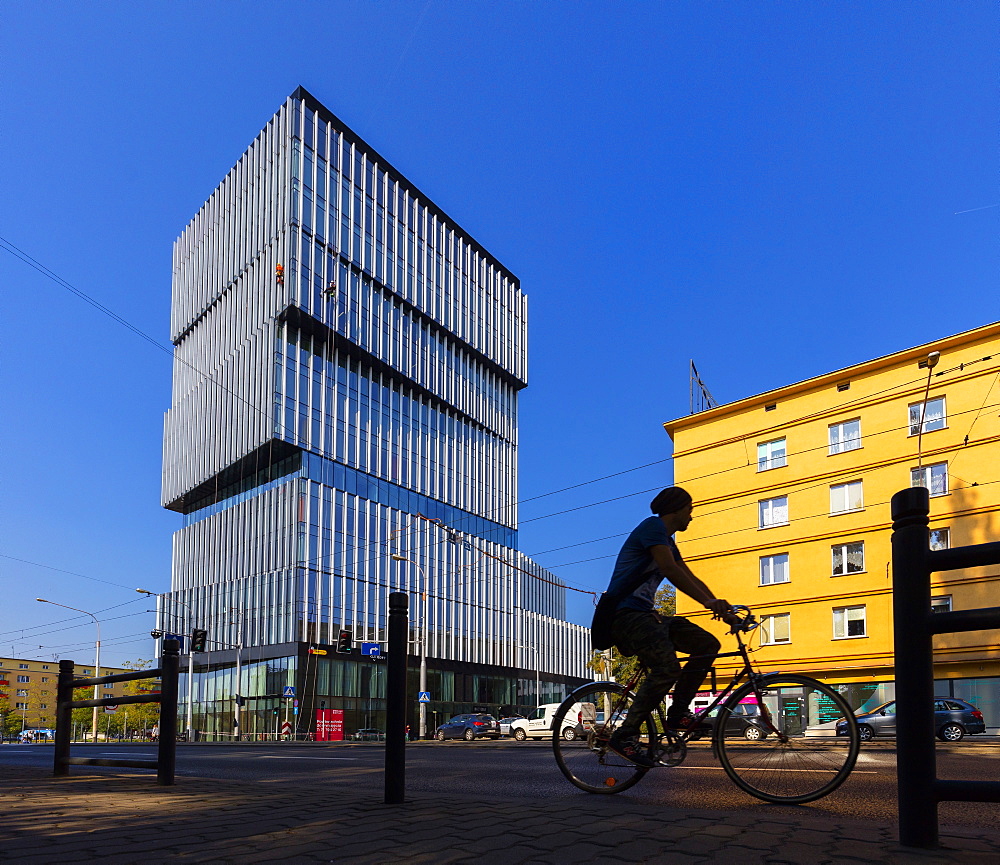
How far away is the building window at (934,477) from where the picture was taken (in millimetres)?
37000

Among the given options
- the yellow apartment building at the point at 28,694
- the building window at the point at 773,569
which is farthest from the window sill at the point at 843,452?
the yellow apartment building at the point at 28,694

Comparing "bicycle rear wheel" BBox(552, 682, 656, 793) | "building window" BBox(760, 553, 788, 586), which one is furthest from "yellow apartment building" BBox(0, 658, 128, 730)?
"bicycle rear wheel" BBox(552, 682, 656, 793)

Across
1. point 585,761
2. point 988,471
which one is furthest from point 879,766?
point 988,471

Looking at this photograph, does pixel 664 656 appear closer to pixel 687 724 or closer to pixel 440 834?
pixel 687 724

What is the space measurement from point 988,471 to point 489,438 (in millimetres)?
48978

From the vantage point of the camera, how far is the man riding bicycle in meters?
4.99

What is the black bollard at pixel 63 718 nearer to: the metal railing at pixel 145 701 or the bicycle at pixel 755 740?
the metal railing at pixel 145 701

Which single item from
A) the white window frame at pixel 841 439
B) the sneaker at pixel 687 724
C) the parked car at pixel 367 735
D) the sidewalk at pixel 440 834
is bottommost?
the parked car at pixel 367 735

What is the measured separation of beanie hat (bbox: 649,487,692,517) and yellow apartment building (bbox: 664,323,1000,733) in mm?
31994

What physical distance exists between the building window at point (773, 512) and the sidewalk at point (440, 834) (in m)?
38.6

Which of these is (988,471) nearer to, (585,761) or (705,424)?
(705,424)

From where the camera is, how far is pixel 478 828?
3730 millimetres

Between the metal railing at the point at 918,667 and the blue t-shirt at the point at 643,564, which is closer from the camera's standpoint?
the metal railing at the point at 918,667

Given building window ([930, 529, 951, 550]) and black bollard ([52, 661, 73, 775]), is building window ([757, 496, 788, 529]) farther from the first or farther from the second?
black bollard ([52, 661, 73, 775])
